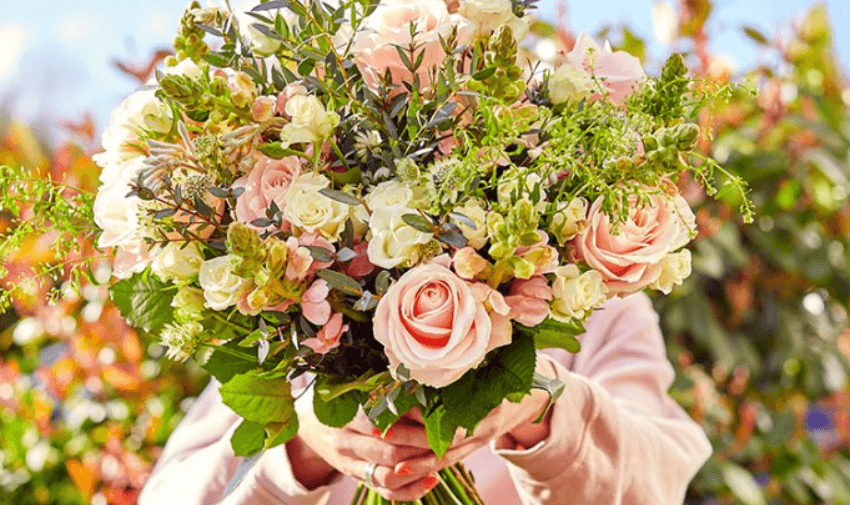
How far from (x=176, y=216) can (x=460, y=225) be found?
0.22m

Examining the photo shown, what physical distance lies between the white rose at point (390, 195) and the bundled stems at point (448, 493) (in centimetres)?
38

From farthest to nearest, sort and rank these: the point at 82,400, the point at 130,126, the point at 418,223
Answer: the point at 82,400, the point at 130,126, the point at 418,223

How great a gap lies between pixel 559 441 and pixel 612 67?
1.27 ft

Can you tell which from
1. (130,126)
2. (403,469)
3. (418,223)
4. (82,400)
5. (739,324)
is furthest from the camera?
(739,324)

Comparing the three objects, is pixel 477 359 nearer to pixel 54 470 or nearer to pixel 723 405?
pixel 54 470

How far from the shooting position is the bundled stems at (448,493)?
3.39 ft

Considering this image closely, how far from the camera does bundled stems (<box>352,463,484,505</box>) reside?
1032mm

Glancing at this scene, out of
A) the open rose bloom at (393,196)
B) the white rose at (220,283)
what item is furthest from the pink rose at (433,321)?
the white rose at (220,283)

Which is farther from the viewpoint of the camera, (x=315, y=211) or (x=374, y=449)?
(x=374, y=449)

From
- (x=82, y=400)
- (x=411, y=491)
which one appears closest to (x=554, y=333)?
(x=411, y=491)

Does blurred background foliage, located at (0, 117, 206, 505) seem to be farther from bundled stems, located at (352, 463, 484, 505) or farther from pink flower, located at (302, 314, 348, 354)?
pink flower, located at (302, 314, 348, 354)

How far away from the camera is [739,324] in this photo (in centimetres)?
251

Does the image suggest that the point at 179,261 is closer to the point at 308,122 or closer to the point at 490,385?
the point at 308,122

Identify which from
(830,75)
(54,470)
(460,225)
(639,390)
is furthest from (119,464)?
(830,75)
